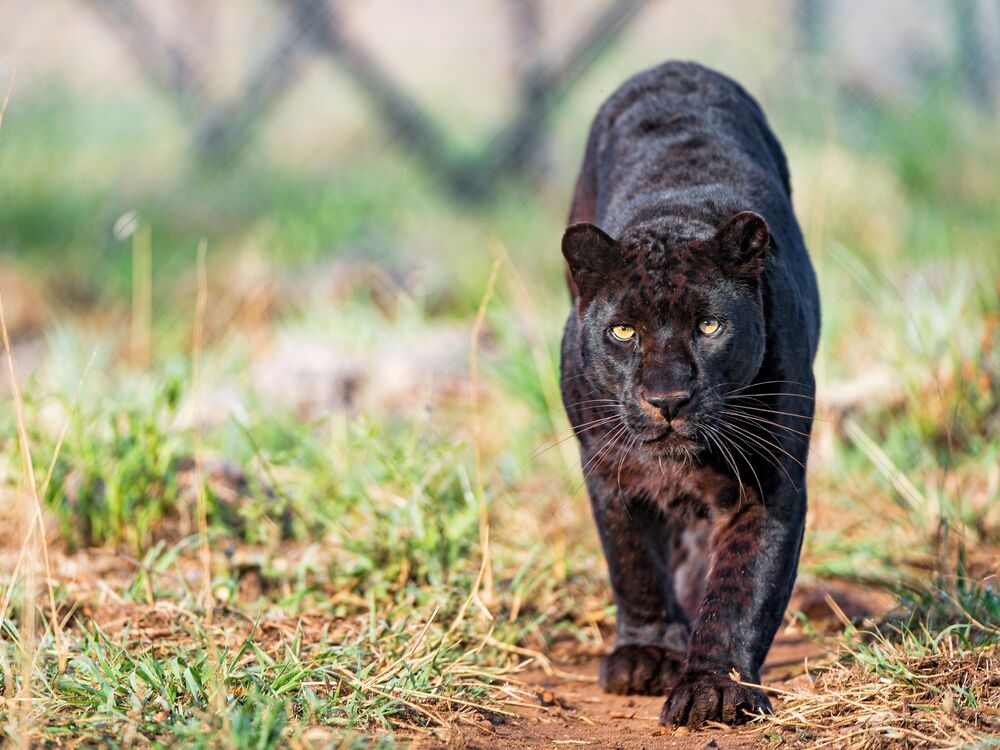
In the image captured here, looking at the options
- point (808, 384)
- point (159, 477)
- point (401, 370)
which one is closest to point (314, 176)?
point (401, 370)

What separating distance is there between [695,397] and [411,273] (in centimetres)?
486

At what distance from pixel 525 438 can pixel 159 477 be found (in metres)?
1.63

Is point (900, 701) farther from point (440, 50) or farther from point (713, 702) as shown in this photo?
point (440, 50)

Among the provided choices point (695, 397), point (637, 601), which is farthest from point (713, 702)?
point (695, 397)

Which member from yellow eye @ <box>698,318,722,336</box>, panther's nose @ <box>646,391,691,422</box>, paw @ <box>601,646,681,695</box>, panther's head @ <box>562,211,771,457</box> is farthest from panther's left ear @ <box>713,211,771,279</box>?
paw @ <box>601,646,681,695</box>

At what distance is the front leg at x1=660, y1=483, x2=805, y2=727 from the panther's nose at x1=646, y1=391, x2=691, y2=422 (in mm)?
440

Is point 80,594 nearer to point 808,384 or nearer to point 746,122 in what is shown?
point 808,384

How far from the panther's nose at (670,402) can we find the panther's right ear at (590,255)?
373 millimetres

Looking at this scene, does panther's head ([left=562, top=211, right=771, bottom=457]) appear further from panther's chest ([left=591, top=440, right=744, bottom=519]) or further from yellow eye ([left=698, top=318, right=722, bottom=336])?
panther's chest ([left=591, top=440, right=744, bottom=519])

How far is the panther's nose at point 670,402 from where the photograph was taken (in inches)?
105

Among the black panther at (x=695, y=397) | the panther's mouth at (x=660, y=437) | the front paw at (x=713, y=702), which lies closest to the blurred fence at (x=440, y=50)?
the black panther at (x=695, y=397)

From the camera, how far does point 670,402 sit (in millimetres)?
2672

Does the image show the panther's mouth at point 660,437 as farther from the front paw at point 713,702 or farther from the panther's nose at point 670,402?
the front paw at point 713,702

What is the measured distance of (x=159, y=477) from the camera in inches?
153
